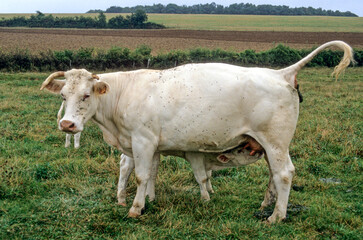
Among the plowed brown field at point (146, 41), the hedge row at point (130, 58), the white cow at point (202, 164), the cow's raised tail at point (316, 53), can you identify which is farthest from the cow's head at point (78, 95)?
the plowed brown field at point (146, 41)

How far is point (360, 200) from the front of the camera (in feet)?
21.4

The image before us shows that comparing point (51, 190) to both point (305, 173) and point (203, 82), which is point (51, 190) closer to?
point (203, 82)

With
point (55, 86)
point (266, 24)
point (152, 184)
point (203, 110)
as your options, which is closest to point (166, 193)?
point (152, 184)

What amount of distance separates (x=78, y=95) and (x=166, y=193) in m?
2.31

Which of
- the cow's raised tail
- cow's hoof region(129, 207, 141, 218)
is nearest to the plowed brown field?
the cow's raised tail

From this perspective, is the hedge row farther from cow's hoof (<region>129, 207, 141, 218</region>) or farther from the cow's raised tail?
the cow's raised tail

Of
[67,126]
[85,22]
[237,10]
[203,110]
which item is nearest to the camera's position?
[67,126]

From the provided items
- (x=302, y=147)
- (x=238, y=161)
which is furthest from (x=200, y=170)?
(x=302, y=147)

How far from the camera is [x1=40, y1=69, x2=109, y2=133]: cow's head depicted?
5.47m

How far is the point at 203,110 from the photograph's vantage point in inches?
224

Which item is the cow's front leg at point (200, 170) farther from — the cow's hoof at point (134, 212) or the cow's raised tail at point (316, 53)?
the cow's raised tail at point (316, 53)

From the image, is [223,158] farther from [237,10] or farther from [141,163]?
[237,10]

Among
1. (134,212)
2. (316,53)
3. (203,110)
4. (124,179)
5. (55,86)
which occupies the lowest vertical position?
(134,212)

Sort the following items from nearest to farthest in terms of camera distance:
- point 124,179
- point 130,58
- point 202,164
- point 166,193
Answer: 1. point 124,179
2. point 202,164
3. point 166,193
4. point 130,58
